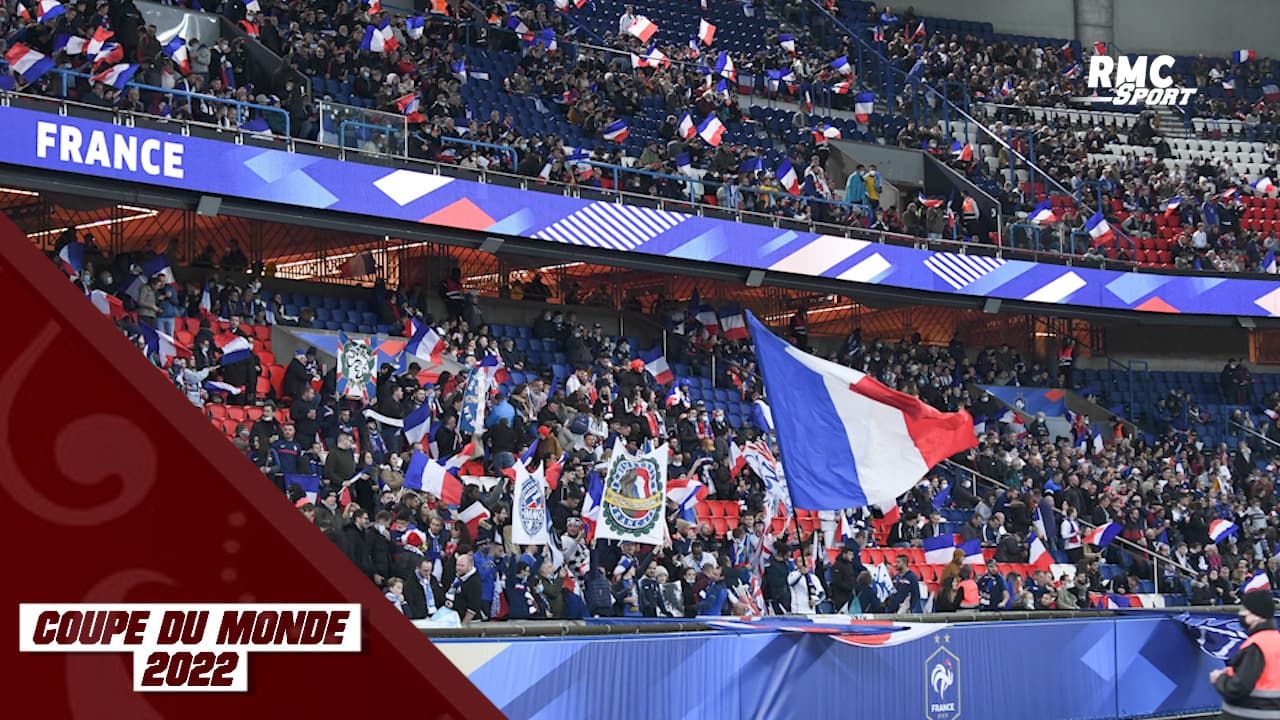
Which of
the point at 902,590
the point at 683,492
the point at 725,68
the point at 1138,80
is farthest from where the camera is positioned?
the point at 1138,80

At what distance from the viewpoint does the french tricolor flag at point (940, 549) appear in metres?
22.2

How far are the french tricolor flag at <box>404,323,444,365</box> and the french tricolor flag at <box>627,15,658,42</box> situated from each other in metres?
13.2

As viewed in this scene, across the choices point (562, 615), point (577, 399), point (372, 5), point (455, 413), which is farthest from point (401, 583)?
point (372, 5)

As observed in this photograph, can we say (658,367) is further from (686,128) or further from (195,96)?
(195,96)

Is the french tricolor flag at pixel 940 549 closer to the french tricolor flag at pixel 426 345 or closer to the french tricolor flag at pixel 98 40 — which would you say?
the french tricolor flag at pixel 426 345

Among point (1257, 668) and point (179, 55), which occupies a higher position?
point (179, 55)

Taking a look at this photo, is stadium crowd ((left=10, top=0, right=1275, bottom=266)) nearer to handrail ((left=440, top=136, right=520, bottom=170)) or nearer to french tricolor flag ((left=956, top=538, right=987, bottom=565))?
handrail ((left=440, top=136, right=520, bottom=170))

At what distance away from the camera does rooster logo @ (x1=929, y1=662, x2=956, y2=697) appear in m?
15.4

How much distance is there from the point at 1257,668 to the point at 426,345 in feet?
52.3

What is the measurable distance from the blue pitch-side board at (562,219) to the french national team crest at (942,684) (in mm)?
12763

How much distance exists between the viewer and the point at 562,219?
27.5 meters

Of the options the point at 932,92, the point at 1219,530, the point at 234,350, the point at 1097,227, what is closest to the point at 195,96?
the point at 234,350

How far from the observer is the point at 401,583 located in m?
14.4

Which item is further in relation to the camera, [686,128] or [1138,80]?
[1138,80]
